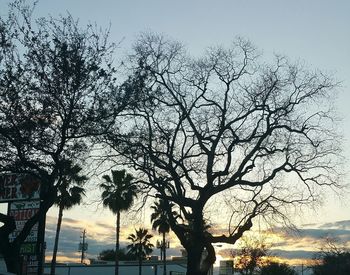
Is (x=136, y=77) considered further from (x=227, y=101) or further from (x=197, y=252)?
(x=197, y=252)

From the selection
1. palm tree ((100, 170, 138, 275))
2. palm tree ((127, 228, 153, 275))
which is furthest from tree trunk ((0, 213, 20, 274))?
palm tree ((127, 228, 153, 275))

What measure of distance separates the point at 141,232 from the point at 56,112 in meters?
55.1

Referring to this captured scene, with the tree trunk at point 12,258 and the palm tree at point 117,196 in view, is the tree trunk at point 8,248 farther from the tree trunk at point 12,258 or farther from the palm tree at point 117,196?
the palm tree at point 117,196

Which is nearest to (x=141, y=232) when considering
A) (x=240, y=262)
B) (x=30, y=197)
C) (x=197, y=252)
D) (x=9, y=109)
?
(x=240, y=262)

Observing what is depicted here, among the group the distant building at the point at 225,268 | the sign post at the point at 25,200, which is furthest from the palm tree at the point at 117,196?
the sign post at the point at 25,200

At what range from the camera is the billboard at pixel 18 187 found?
20.4m

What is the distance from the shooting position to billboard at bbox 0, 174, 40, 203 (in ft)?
67.1

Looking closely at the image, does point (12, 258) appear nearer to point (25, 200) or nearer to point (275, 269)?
point (25, 200)

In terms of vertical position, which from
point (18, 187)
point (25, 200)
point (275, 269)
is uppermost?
point (18, 187)

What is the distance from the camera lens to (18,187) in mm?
22266

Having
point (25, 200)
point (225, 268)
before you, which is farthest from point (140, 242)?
point (25, 200)

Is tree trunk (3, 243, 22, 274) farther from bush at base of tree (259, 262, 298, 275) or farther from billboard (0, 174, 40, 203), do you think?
bush at base of tree (259, 262, 298, 275)

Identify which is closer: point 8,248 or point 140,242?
point 8,248

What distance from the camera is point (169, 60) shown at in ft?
→ 99.1
